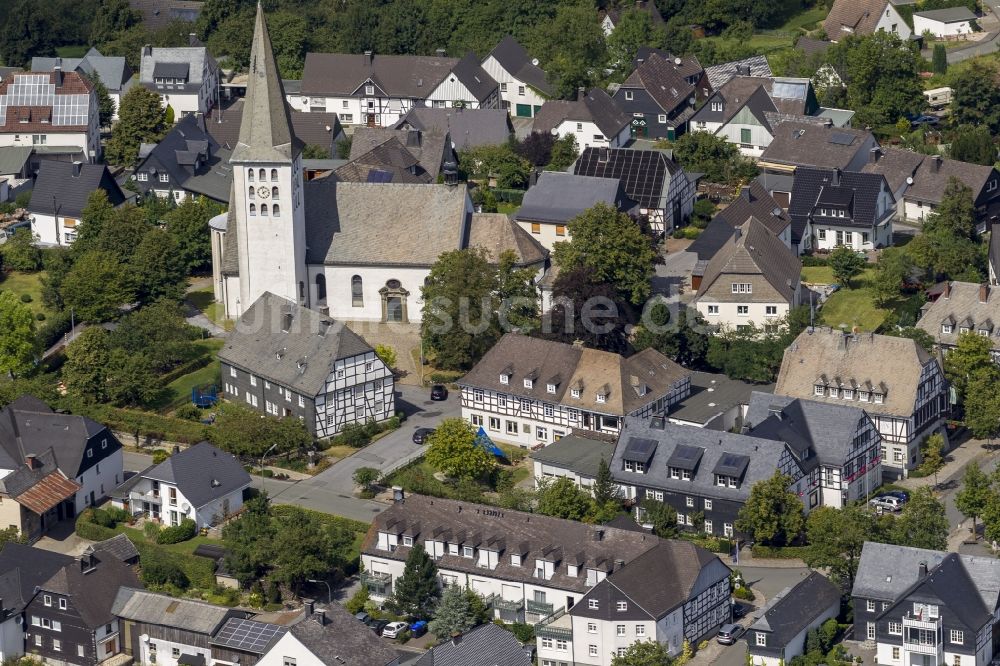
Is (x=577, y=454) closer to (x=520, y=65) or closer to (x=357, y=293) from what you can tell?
(x=357, y=293)

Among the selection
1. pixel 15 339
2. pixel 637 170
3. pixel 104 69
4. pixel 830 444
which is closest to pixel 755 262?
pixel 637 170

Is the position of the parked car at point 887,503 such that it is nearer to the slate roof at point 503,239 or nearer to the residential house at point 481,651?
the residential house at point 481,651

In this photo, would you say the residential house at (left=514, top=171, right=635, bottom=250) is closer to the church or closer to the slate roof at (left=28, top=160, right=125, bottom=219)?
the church

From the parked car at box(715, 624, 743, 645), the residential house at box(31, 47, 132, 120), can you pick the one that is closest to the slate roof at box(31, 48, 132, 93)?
the residential house at box(31, 47, 132, 120)

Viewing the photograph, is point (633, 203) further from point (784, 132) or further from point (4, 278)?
point (4, 278)

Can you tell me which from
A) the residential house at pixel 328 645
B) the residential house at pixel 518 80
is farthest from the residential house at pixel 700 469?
the residential house at pixel 518 80

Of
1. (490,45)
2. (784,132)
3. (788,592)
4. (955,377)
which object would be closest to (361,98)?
(490,45)
